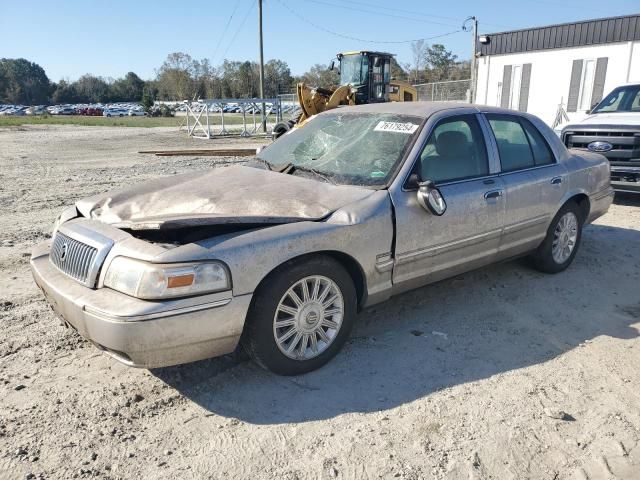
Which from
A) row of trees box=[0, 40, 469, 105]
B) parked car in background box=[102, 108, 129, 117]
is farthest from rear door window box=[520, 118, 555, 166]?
parked car in background box=[102, 108, 129, 117]

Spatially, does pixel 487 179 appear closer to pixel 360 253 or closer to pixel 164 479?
pixel 360 253

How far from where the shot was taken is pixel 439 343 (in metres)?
3.79

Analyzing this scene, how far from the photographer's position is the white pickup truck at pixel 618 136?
8281 mm

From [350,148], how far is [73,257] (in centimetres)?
211

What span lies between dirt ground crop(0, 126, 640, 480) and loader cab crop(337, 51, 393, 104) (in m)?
14.7

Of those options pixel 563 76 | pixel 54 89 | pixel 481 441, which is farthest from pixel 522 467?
pixel 54 89

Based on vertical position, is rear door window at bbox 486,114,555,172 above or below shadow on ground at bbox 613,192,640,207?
above

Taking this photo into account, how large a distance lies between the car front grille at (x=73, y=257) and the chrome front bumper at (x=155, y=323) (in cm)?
10

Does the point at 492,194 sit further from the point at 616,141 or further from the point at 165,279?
the point at 616,141

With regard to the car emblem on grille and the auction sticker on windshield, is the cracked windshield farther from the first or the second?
the car emblem on grille

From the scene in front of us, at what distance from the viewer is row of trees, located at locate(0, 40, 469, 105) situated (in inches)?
2579

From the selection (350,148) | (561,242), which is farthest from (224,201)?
(561,242)

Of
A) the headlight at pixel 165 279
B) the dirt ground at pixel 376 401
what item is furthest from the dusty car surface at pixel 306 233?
the dirt ground at pixel 376 401

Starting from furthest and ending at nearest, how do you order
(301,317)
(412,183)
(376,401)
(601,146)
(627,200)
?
(627,200) < (601,146) < (412,183) < (301,317) < (376,401)
